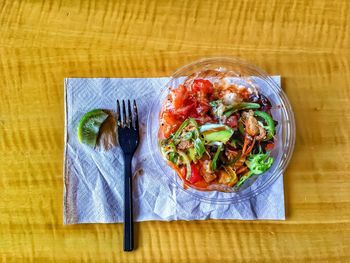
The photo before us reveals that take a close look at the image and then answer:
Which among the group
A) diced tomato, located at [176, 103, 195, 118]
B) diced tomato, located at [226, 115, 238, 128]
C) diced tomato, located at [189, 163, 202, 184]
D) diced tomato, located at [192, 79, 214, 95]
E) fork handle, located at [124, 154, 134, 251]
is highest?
diced tomato, located at [192, 79, 214, 95]

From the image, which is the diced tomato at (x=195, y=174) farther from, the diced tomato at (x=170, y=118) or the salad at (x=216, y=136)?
the diced tomato at (x=170, y=118)

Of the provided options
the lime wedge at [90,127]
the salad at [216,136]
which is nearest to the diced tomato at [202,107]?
the salad at [216,136]

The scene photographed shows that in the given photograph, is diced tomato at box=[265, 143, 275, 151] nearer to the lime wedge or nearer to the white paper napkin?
the white paper napkin

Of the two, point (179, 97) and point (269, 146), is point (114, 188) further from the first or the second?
point (269, 146)

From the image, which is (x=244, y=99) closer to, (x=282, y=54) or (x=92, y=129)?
(x=282, y=54)

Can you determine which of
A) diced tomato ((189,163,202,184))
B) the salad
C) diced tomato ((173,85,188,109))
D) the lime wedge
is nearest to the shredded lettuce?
the salad

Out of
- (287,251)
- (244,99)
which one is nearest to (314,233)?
(287,251)

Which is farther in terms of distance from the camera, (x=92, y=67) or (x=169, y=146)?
(x=92, y=67)
